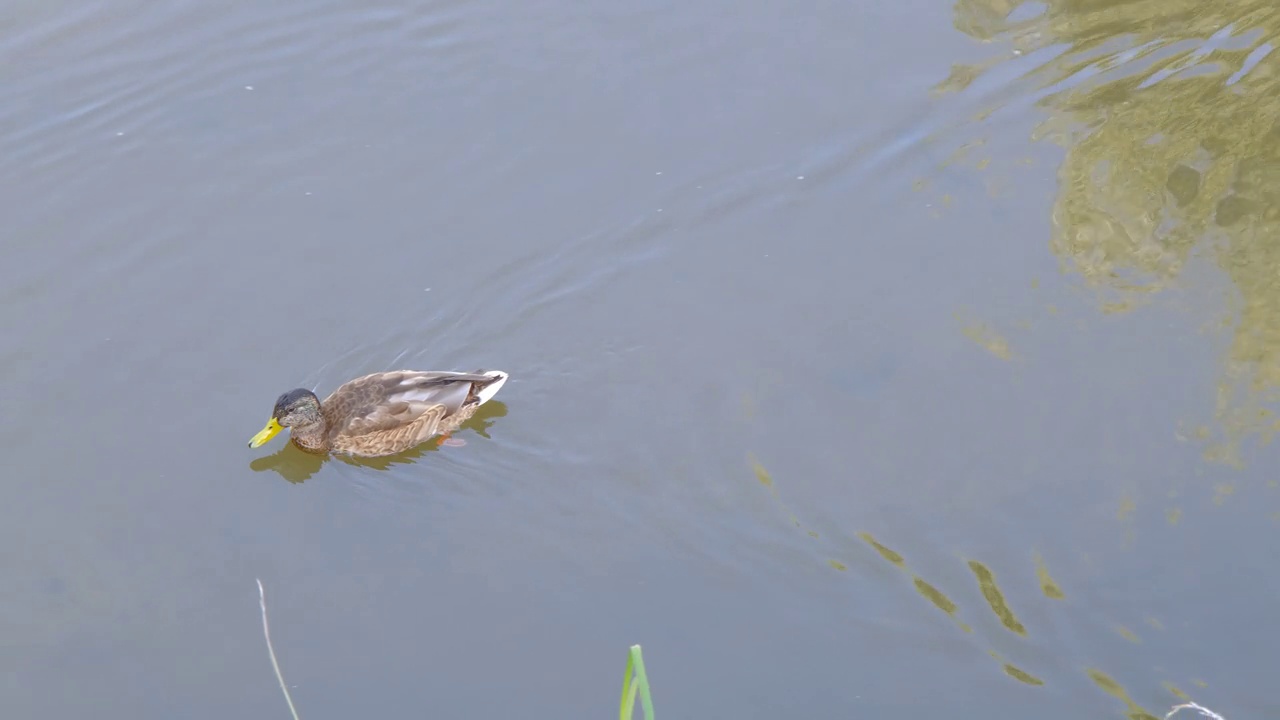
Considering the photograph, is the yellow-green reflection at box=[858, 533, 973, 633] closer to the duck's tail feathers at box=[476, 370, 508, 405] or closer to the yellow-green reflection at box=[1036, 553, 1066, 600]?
the yellow-green reflection at box=[1036, 553, 1066, 600]

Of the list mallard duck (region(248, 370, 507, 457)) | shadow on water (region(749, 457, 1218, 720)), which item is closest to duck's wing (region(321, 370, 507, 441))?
mallard duck (region(248, 370, 507, 457))

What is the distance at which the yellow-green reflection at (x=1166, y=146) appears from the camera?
25.3ft

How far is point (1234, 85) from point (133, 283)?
7.14m

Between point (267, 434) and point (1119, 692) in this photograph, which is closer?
point (1119, 692)

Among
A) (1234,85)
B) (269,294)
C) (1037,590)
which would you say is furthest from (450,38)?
(1037,590)

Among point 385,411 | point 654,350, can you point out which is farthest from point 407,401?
point 654,350

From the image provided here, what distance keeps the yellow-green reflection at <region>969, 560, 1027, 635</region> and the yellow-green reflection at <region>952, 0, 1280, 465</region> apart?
1.41 m

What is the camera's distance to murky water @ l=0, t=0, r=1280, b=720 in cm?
633

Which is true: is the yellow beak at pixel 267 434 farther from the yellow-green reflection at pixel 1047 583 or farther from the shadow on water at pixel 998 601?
the yellow-green reflection at pixel 1047 583

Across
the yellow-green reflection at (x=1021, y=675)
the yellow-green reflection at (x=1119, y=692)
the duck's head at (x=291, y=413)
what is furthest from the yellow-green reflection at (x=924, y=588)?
the duck's head at (x=291, y=413)

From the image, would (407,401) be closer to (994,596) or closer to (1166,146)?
(994,596)

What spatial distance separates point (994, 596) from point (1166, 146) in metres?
3.87

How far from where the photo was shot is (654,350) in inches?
312

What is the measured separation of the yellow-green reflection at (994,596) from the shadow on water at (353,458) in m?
2.80
